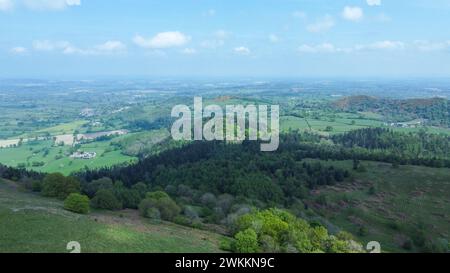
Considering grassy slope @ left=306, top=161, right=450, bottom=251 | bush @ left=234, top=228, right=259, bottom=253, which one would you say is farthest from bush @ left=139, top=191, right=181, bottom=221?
grassy slope @ left=306, top=161, right=450, bottom=251

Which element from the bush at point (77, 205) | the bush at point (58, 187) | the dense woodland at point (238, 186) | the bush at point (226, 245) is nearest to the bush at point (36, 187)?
the dense woodland at point (238, 186)

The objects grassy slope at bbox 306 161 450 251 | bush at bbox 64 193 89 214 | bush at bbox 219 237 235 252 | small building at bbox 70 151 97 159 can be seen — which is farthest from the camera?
small building at bbox 70 151 97 159

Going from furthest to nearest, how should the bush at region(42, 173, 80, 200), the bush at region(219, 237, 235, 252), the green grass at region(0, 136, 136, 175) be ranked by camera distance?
the green grass at region(0, 136, 136, 175) → the bush at region(42, 173, 80, 200) → the bush at region(219, 237, 235, 252)

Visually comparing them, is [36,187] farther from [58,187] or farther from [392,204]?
[392,204]

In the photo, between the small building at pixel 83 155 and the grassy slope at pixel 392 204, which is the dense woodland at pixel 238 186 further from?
the small building at pixel 83 155

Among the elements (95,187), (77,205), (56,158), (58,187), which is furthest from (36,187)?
(56,158)

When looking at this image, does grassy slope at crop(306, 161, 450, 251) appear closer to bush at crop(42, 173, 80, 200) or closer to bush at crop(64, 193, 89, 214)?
bush at crop(64, 193, 89, 214)

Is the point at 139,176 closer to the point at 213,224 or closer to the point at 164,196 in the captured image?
the point at 164,196

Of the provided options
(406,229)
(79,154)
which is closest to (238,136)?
(79,154)
